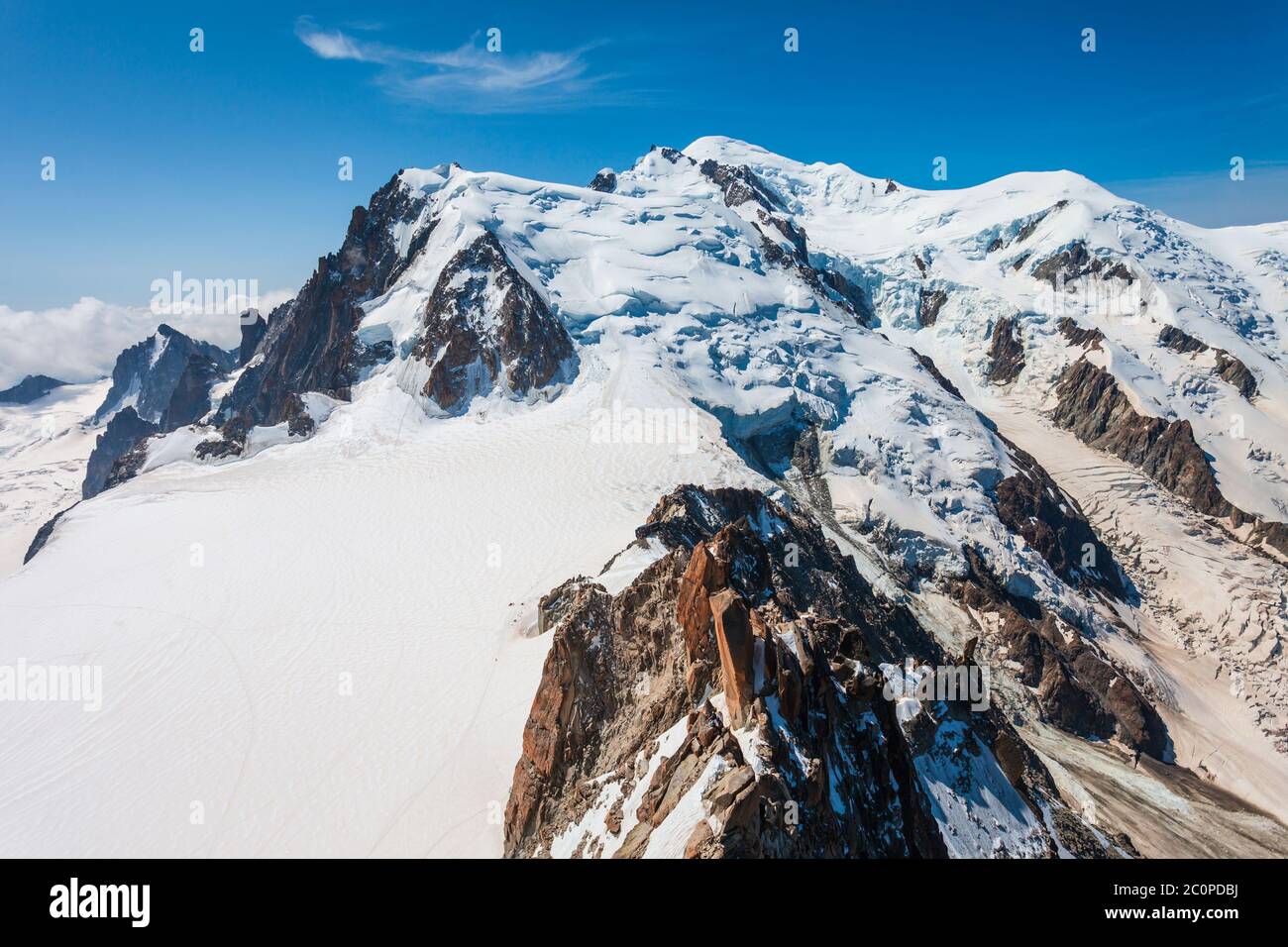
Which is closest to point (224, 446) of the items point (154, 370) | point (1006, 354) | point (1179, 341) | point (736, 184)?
point (736, 184)

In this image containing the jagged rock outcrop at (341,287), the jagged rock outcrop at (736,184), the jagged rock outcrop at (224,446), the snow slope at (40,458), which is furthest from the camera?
the jagged rock outcrop at (736,184)

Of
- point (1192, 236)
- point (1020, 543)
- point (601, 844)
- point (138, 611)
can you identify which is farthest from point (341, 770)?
point (1192, 236)

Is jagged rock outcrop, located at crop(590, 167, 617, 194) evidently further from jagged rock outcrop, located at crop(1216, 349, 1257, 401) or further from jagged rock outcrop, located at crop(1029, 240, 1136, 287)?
jagged rock outcrop, located at crop(1216, 349, 1257, 401)

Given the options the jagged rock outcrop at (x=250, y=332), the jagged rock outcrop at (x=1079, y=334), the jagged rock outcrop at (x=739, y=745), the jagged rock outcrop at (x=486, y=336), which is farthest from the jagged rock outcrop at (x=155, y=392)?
the jagged rock outcrop at (x=1079, y=334)

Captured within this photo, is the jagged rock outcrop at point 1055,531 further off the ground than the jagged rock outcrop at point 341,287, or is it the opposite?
the jagged rock outcrop at point 341,287

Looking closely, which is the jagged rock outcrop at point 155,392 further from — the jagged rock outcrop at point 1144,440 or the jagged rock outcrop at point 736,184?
the jagged rock outcrop at point 1144,440
